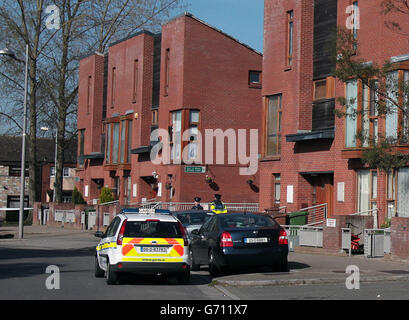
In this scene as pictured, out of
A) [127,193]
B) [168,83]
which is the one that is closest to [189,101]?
[168,83]

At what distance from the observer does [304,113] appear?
3033 cm

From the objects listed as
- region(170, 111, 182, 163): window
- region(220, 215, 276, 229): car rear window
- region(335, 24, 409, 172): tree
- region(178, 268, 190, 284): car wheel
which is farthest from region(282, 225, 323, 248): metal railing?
region(170, 111, 182, 163): window

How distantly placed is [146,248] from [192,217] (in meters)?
6.88

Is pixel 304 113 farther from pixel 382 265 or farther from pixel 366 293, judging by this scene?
pixel 366 293

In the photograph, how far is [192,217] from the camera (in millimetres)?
21812

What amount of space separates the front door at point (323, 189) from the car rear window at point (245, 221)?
39.8 feet

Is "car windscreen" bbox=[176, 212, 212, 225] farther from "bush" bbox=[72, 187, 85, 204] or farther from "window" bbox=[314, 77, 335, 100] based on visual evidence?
"bush" bbox=[72, 187, 85, 204]

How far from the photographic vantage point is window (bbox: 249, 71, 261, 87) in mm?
40750

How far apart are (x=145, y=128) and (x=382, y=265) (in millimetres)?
25755

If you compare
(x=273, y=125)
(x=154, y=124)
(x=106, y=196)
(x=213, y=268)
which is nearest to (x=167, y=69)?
(x=154, y=124)

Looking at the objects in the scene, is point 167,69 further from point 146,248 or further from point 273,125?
point 146,248

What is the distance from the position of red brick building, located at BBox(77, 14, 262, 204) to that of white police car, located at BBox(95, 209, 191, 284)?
23037 mm

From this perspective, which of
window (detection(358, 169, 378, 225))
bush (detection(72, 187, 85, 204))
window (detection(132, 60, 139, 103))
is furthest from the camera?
bush (detection(72, 187, 85, 204))

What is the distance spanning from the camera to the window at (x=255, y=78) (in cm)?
4075
